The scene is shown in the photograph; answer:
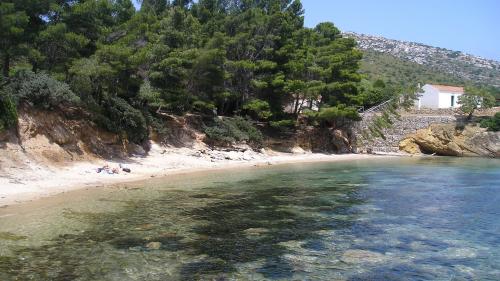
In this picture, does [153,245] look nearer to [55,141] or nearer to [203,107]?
[55,141]

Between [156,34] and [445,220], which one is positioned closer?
[445,220]

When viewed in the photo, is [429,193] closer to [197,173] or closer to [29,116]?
[197,173]

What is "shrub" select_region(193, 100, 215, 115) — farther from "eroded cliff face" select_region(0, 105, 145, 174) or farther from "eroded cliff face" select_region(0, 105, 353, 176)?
"eroded cliff face" select_region(0, 105, 145, 174)

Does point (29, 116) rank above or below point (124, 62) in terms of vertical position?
below

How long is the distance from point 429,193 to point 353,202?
17.7 ft

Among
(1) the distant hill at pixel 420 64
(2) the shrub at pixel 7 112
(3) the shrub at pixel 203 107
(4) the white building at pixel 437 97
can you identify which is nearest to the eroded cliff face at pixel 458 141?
(4) the white building at pixel 437 97

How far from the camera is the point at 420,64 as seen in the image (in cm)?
12275

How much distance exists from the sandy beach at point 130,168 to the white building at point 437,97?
2878 cm

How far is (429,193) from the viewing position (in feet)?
73.9

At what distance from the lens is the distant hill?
103 metres

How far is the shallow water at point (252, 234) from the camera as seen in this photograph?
10.2m

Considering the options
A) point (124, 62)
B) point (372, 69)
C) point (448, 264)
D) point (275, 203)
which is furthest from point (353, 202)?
point (372, 69)

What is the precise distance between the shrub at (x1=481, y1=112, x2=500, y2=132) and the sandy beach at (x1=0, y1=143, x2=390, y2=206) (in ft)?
66.8

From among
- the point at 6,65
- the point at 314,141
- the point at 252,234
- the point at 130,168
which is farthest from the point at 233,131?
the point at 252,234
